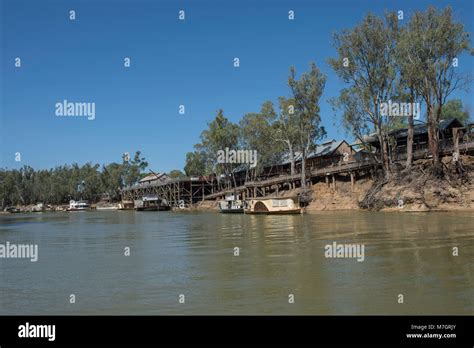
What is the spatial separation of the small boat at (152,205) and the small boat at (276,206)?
159 feet

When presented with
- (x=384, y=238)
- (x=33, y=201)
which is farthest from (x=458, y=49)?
(x=33, y=201)

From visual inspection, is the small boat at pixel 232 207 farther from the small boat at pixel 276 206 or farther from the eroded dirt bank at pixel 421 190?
the eroded dirt bank at pixel 421 190

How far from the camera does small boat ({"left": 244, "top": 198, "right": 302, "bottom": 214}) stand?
47.3 meters

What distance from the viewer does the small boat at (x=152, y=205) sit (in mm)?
96375

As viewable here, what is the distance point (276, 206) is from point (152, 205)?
54117 millimetres

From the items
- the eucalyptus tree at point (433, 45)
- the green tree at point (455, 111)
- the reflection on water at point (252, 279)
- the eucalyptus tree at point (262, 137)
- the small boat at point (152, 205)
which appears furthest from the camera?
the small boat at point (152, 205)

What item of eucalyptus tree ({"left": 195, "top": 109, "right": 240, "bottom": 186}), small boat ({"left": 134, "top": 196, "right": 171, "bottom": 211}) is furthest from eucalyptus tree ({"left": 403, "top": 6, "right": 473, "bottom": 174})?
small boat ({"left": 134, "top": 196, "right": 171, "bottom": 211})

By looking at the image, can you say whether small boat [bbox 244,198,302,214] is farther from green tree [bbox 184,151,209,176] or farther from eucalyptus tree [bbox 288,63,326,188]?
green tree [bbox 184,151,209,176]

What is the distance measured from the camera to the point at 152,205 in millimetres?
97500

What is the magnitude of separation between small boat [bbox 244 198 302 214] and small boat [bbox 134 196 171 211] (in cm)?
4833

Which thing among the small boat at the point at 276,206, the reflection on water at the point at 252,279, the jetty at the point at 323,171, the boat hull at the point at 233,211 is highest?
the jetty at the point at 323,171

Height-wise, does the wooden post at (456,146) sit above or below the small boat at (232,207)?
above

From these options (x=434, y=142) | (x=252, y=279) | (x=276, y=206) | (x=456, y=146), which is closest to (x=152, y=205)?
(x=276, y=206)

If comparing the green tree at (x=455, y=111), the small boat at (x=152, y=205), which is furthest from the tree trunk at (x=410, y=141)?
the small boat at (x=152, y=205)
